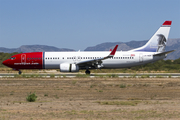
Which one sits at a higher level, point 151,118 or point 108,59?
point 108,59

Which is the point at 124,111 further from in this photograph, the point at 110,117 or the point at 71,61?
the point at 71,61

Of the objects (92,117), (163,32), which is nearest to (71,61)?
(163,32)

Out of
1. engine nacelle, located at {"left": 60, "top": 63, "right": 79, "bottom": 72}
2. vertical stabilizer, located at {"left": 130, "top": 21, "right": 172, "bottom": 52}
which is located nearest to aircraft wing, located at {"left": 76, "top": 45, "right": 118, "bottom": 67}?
engine nacelle, located at {"left": 60, "top": 63, "right": 79, "bottom": 72}

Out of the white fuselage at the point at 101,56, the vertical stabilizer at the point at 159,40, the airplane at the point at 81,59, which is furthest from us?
the vertical stabilizer at the point at 159,40

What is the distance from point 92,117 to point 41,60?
25173 millimetres

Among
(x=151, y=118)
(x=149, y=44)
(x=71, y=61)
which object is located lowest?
(x=151, y=118)

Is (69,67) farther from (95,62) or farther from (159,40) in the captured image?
(159,40)

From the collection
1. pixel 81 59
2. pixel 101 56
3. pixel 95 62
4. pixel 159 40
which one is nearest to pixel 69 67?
pixel 81 59

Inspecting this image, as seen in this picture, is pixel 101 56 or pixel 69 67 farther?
pixel 101 56

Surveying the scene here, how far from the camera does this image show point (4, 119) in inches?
375

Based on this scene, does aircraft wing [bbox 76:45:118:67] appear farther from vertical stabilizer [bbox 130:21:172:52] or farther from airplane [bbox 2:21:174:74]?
vertical stabilizer [bbox 130:21:172:52]

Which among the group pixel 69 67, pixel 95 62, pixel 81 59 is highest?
pixel 81 59

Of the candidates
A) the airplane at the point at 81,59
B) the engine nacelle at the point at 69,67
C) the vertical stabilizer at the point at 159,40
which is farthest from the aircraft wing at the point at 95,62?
the vertical stabilizer at the point at 159,40

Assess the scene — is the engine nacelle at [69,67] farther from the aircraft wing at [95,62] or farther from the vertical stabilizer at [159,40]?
the vertical stabilizer at [159,40]
